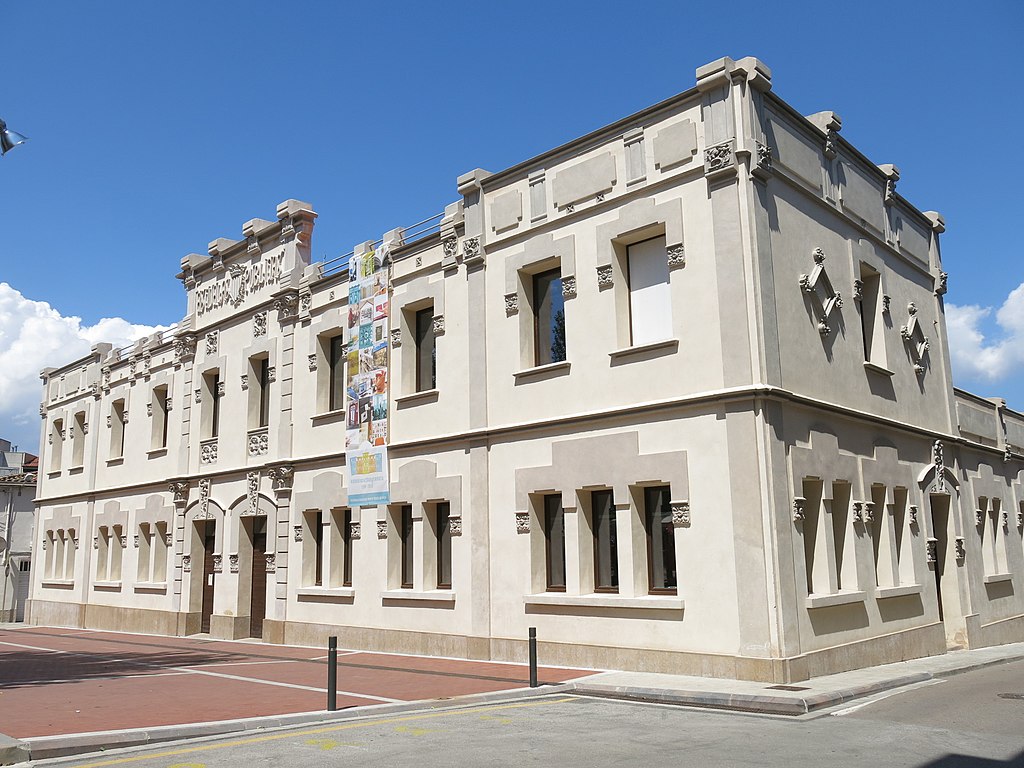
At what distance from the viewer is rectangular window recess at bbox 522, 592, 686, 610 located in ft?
48.0

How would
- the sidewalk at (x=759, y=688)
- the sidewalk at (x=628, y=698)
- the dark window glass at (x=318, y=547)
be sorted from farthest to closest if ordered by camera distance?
the dark window glass at (x=318, y=547), the sidewalk at (x=759, y=688), the sidewalk at (x=628, y=698)

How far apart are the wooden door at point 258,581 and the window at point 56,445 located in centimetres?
1639

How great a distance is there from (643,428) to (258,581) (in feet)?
45.2

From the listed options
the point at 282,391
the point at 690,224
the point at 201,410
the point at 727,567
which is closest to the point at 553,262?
the point at 690,224

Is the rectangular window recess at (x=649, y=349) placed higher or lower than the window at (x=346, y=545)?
higher

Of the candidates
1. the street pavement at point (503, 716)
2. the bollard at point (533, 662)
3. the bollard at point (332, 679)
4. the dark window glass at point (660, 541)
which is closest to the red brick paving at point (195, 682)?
the street pavement at point (503, 716)

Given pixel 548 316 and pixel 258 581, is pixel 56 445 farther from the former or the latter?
pixel 548 316

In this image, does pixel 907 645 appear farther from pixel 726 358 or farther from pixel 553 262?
pixel 553 262

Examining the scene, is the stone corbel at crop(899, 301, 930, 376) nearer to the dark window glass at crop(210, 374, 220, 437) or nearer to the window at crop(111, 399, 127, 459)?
the dark window glass at crop(210, 374, 220, 437)

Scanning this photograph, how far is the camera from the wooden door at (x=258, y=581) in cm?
2434

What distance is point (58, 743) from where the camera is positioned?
922 centimetres

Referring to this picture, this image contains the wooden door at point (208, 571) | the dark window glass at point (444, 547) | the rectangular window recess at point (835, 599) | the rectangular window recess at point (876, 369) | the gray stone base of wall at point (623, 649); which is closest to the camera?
the gray stone base of wall at point (623, 649)

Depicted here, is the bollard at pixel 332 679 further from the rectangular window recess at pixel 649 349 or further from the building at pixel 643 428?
the rectangular window recess at pixel 649 349

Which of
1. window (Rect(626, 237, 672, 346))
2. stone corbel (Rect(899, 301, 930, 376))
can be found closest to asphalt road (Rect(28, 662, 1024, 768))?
window (Rect(626, 237, 672, 346))
